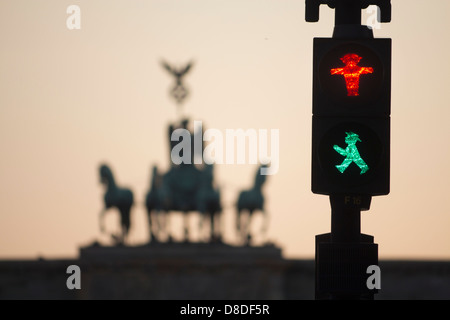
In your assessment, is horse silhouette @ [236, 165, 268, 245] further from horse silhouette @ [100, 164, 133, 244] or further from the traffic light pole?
the traffic light pole

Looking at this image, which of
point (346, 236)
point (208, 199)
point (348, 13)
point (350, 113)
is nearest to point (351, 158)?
point (350, 113)

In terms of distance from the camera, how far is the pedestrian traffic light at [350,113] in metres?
11.3

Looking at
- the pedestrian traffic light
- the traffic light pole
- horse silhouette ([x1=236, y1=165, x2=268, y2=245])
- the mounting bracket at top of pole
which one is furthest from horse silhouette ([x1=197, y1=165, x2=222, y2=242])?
the pedestrian traffic light

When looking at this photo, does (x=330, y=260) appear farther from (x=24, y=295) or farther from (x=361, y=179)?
(x=24, y=295)

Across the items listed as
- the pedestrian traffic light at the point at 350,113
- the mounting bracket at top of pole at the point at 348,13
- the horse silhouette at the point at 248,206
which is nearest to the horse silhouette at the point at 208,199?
the horse silhouette at the point at 248,206

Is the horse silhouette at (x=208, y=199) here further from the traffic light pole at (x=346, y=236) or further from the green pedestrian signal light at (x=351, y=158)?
the green pedestrian signal light at (x=351, y=158)

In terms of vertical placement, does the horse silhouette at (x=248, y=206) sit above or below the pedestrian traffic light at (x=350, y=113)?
below

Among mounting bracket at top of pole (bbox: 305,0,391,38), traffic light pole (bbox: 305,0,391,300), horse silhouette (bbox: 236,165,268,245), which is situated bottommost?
horse silhouette (bbox: 236,165,268,245)

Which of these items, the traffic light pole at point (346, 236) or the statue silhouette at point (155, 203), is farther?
the statue silhouette at point (155, 203)

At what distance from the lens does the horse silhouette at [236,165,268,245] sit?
68.4 meters

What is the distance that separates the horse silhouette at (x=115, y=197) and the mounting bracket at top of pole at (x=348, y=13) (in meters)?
54.7

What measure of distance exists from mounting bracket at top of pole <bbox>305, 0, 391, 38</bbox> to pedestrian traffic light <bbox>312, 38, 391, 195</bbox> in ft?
0.42

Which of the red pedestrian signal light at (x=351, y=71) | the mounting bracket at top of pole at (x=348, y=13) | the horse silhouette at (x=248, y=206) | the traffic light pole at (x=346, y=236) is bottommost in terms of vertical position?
the horse silhouette at (x=248, y=206)
